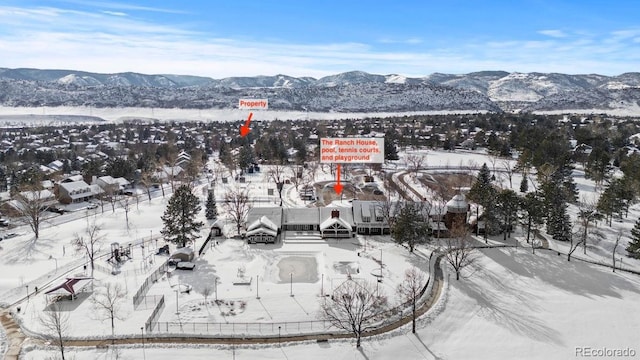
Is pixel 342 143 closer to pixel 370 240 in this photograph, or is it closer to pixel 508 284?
pixel 370 240

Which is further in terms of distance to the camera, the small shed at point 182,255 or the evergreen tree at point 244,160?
the evergreen tree at point 244,160

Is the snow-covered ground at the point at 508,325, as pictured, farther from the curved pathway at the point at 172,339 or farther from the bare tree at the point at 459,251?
the bare tree at the point at 459,251

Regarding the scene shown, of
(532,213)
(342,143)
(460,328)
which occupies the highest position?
(342,143)

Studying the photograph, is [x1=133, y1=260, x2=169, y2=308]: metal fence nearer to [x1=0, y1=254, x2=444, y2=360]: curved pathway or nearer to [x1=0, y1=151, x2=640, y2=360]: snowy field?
[x1=0, y1=151, x2=640, y2=360]: snowy field

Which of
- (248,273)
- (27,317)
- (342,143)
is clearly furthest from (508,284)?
(342,143)

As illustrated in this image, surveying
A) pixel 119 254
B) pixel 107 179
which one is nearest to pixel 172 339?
pixel 119 254

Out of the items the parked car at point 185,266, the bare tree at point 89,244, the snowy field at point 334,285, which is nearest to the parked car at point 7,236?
the snowy field at point 334,285
